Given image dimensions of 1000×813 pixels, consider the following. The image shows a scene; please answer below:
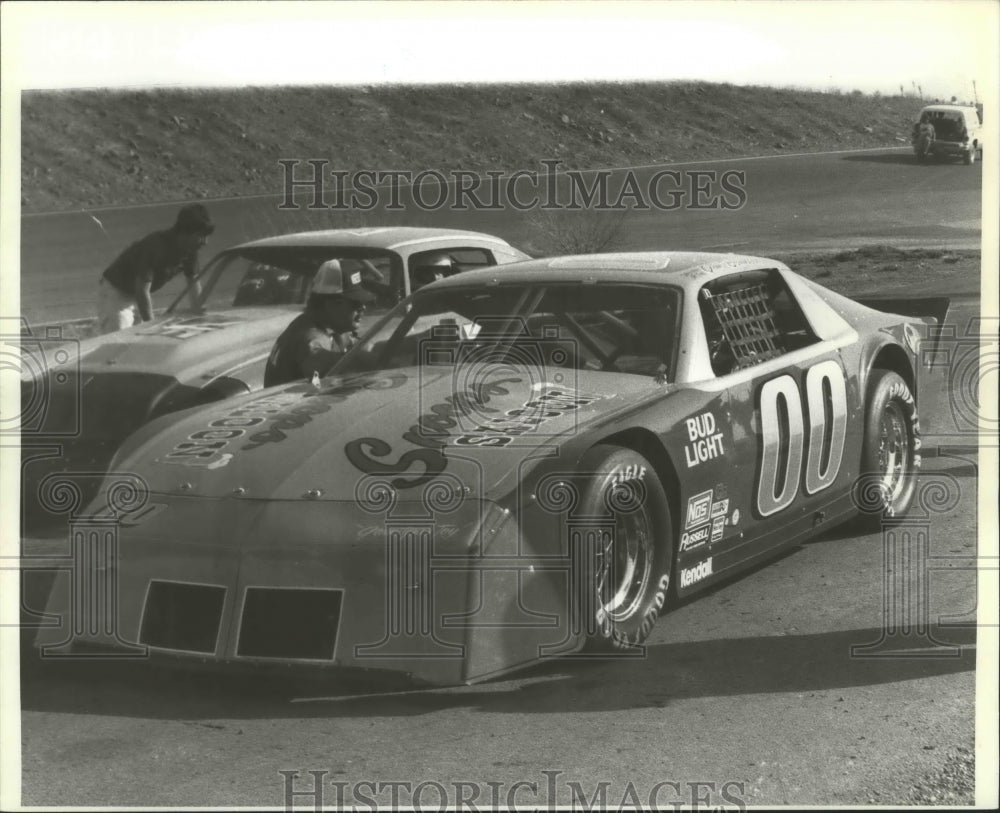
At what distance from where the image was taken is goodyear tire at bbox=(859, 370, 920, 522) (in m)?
5.83

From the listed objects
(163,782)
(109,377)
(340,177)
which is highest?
(340,177)

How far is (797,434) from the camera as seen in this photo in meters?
5.31

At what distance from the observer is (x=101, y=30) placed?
5258 mm

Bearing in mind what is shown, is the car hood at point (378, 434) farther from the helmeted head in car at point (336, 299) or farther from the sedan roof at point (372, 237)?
the sedan roof at point (372, 237)

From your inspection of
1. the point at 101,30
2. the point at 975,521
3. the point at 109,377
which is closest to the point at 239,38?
the point at 101,30

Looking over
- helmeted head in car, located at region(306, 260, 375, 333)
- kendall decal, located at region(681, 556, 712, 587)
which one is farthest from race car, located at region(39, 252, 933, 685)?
helmeted head in car, located at region(306, 260, 375, 333)

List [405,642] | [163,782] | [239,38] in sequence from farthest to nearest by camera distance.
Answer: [239,38] < [405,642] < [163,782]

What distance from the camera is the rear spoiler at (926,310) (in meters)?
6.43

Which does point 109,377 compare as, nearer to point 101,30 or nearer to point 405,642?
point 101,30

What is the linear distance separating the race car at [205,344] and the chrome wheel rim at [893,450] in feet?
5.68

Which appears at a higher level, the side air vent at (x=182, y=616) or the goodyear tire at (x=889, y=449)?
the goodyear tire at (x=889, y=449)

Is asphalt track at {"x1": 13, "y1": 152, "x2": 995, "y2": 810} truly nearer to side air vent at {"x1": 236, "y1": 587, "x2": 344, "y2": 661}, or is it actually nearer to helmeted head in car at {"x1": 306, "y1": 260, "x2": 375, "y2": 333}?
side air vent at {"x1": 236, "y1": 587, "x2": 344, "y2": 661}

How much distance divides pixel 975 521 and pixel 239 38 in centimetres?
365

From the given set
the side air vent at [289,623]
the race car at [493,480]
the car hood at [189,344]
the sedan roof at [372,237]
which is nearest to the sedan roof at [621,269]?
the race car at [493,480]
